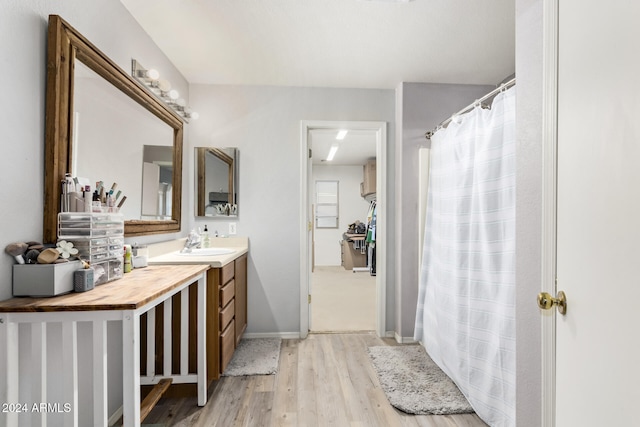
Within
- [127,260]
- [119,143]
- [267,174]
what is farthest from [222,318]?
[267,174]

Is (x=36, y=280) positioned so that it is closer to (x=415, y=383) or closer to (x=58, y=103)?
(x=58, y=103)

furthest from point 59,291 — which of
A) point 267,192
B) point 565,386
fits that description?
point 267,192

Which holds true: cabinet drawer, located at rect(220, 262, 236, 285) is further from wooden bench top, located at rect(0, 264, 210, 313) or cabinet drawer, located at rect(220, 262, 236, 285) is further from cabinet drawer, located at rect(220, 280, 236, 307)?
wooden bench top, located at rect(0, 264, 210, 313)

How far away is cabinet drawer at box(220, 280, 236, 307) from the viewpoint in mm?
2156

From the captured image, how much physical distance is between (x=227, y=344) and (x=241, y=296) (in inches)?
21.2

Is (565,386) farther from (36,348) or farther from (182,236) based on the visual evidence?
(182,236)

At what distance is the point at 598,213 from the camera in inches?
31.3

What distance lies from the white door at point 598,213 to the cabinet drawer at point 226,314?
1.83 metres

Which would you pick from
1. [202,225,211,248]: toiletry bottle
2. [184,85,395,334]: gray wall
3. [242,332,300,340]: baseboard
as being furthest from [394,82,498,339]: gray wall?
[202,225,211,248]: toiletry bottle

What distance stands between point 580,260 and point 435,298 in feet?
5.58

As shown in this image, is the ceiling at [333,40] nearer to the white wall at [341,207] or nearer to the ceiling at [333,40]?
the ceiling at [333,40]

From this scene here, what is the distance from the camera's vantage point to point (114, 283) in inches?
58.1

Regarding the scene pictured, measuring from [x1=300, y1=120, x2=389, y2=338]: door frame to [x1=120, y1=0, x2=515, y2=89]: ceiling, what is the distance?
0.38 meters

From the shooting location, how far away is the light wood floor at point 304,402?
70.7 inches
